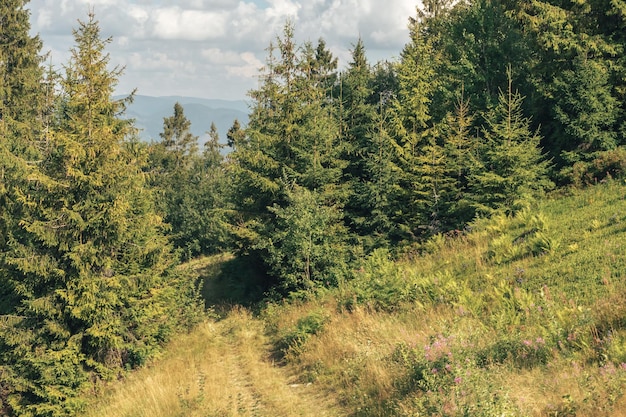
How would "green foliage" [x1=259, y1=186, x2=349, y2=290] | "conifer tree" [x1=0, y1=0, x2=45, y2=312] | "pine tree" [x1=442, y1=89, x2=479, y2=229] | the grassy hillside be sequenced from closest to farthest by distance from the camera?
the grassy hillside < "green foliage" [x1=259, y1=186, x2=349, y2=290] < "pine tree" [x1=442, y1=89, x2=479, y2=229] < "conifer tree" [x1=0, y1=0, x2=45, y2=312]

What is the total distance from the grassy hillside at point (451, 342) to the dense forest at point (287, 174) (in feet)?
6.31

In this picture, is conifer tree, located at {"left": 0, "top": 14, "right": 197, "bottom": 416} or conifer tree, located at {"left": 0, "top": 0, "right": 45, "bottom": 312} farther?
conifer tree, located at {"left": 0, "top": 0, "right": 45, "bottom": 312}

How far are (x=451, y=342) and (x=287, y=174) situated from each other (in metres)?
15.9

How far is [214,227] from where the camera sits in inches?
2048

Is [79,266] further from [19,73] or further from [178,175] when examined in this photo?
[178,175]

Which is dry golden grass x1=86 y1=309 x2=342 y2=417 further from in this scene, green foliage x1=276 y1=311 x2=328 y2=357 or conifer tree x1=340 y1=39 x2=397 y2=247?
conifer tree x1=340 y1=39 x2=397 y2=247

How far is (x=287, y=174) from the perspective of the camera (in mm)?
21828

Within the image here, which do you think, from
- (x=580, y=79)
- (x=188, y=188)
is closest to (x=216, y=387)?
(x=580, y=79)

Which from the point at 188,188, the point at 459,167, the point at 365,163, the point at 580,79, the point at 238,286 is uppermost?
the point at 580,79

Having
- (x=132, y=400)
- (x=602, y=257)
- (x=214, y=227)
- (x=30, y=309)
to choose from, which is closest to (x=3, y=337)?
(x=30, y=309)

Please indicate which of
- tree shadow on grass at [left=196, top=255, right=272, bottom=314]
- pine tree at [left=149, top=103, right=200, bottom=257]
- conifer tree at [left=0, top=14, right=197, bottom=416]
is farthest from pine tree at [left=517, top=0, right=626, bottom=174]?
pine tree at [left=149, top=103, right=200, bottom=257]

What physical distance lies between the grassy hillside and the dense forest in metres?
1.92

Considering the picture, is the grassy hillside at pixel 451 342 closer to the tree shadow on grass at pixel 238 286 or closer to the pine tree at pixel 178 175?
the tree shadow on grass at pixel 238 286

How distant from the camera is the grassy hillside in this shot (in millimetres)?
5391
